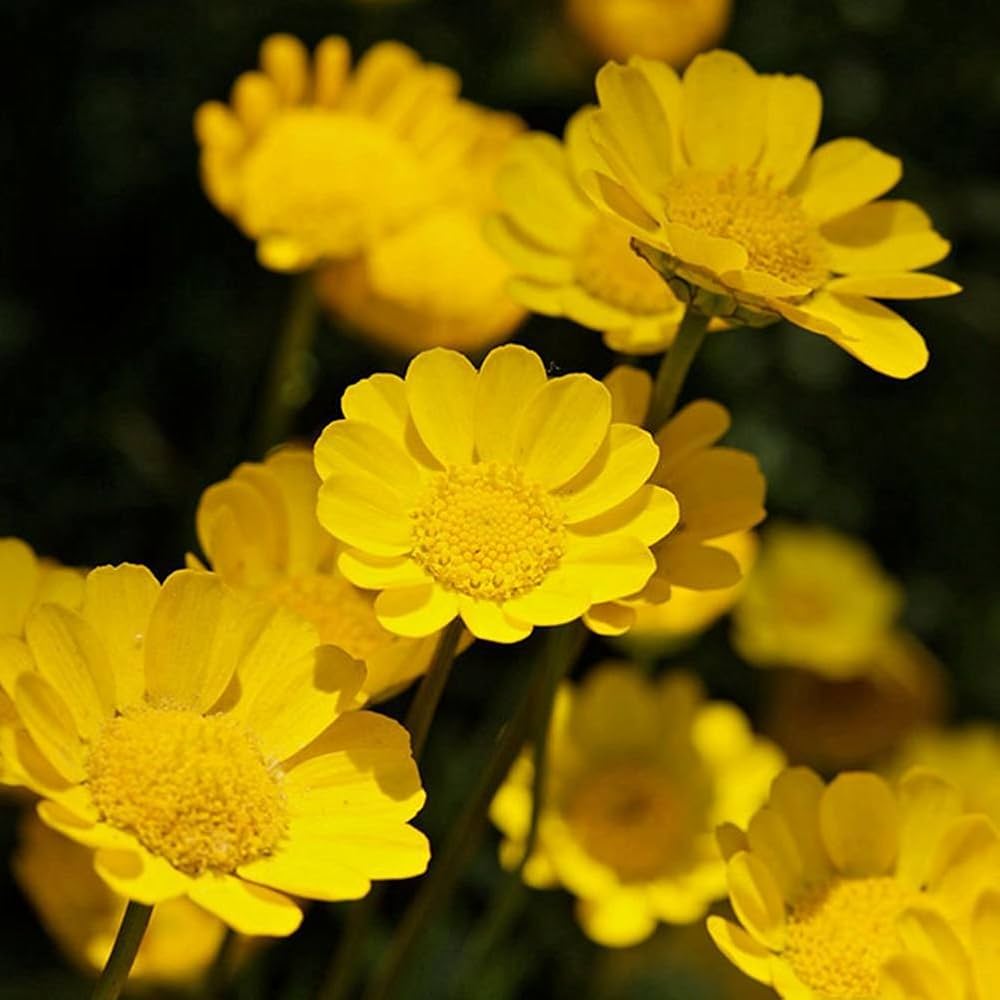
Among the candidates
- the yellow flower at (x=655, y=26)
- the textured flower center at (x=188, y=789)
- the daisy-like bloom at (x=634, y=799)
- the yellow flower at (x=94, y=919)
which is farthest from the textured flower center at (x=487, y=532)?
the yellow flower at (x=655, y=26)

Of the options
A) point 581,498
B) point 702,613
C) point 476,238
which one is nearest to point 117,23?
point 476,238

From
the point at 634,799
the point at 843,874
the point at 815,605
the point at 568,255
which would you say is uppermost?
the point at 568,255

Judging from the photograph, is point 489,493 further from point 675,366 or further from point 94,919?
point 94,919

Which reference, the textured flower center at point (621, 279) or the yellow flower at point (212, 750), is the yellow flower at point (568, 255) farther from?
the yellow flower at point (212, 750)

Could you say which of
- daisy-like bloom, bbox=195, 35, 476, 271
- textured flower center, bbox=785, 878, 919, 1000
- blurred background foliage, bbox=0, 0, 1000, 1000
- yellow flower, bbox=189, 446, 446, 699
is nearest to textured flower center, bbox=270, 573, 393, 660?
yellow flower, bbox=189, 446, 446, 699

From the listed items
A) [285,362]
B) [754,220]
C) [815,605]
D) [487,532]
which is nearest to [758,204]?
[754,220]

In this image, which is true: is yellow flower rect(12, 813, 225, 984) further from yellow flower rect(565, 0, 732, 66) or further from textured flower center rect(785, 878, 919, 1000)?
yellow flower rect(565, 0, 732, 66)

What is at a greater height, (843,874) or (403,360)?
(843,874)
